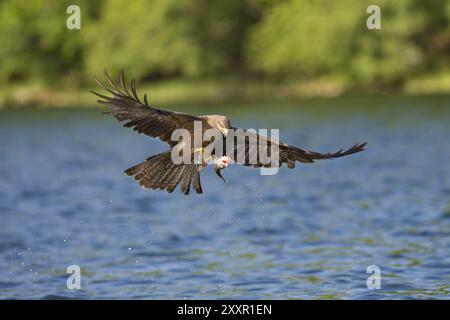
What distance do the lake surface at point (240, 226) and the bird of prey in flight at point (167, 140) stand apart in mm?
2003

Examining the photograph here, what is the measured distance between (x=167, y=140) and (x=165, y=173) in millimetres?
347

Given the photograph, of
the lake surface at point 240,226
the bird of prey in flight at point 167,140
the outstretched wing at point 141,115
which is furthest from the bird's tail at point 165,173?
the lake surface at point 240,226

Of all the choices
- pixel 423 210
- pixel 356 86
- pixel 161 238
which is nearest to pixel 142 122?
pixel 161 238

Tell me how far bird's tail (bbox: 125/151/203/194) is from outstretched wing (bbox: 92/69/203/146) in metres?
0.31

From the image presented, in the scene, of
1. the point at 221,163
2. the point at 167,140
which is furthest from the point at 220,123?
the point at 167,140

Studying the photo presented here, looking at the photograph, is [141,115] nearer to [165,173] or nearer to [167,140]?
[167,140]

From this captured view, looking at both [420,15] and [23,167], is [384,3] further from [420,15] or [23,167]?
[23,167]

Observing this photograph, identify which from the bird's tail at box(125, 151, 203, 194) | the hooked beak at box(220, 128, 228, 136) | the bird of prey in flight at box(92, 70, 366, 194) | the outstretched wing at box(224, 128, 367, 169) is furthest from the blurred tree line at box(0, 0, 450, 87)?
the hooked beak at box(220, 128, 228, 136)

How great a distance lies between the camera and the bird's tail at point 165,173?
10.4 m

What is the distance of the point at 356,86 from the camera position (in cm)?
5262

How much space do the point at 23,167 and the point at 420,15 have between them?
27.3 meters

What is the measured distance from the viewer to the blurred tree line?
4953cm

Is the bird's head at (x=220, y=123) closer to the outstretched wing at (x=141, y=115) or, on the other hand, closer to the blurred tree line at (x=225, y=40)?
the outstretched wing at (x=141, y=115)

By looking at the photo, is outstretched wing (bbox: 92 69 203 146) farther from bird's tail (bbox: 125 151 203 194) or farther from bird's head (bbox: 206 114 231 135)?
bird's tail (bbox: 125 151 203 194)
